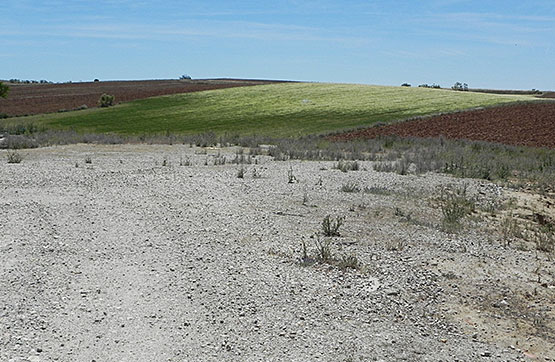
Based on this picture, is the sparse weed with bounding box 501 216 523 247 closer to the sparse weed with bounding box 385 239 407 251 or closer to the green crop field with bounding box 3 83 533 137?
the sparse weed with bounding box 385 239 407 251

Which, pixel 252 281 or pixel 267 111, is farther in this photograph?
pixel 267 111

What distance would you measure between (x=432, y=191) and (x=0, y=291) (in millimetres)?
12733

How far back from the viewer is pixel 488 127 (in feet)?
133

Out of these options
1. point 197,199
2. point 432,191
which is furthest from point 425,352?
point 432,191

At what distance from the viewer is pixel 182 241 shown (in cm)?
1066

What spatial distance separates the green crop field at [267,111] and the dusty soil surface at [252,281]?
2808cm

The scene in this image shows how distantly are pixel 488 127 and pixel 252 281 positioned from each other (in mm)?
35472

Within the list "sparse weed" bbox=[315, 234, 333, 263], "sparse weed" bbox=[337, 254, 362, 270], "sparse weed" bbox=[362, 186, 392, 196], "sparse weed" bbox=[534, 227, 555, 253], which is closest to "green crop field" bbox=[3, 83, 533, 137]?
"sparse weed" bbox=[362, 186, 392, 196]

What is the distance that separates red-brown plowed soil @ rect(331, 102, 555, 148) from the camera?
36.3 meters

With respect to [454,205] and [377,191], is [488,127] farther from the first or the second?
[454,205]

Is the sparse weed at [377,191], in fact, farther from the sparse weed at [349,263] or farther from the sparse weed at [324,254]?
the sparse weed at [349,263]

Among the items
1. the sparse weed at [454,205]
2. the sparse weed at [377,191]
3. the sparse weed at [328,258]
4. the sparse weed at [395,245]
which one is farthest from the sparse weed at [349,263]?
the sparse weed at [377,191]

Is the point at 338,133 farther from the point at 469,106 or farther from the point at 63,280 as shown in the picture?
the point at 63,280

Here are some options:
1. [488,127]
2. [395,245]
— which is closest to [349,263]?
[395,245]
